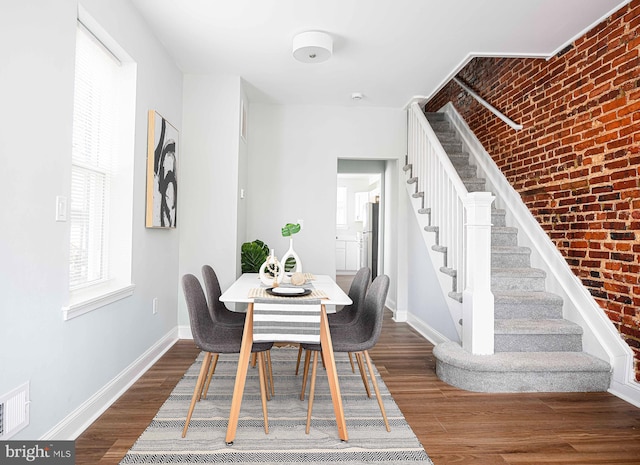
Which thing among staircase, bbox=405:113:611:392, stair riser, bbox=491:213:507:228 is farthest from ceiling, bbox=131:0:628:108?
staircase, bbox=405:113:611:392

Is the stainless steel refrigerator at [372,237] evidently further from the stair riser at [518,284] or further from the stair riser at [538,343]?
the stair riser at [538,343]

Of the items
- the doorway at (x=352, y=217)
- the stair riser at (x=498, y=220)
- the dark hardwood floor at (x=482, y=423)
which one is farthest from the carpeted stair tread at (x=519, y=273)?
the doorway at (x=352, y=217)

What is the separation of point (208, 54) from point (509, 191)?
3.11m

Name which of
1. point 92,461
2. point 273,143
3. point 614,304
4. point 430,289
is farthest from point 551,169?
point 92,461

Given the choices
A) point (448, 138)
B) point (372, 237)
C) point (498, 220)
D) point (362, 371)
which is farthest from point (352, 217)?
point (362, 371)

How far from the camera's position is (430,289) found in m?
4.12

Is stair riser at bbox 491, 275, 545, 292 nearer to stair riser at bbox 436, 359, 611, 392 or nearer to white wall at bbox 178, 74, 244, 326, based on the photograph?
stair riser at bbox 436, 359, 611, 392

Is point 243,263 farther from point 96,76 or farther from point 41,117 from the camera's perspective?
point 41,117

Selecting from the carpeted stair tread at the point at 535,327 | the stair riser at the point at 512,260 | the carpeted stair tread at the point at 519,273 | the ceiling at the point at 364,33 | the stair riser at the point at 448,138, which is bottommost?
the carpeted stair tread at the point at 535,327

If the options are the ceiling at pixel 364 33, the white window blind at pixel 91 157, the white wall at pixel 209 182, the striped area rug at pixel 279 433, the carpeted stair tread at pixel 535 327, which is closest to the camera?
the striped area rug at pixel 279 433

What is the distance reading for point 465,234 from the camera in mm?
2973

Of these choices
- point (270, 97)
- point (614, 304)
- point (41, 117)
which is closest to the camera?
point (41, 117)

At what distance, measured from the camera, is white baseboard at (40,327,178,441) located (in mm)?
1930

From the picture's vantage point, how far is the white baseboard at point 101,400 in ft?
6.33
